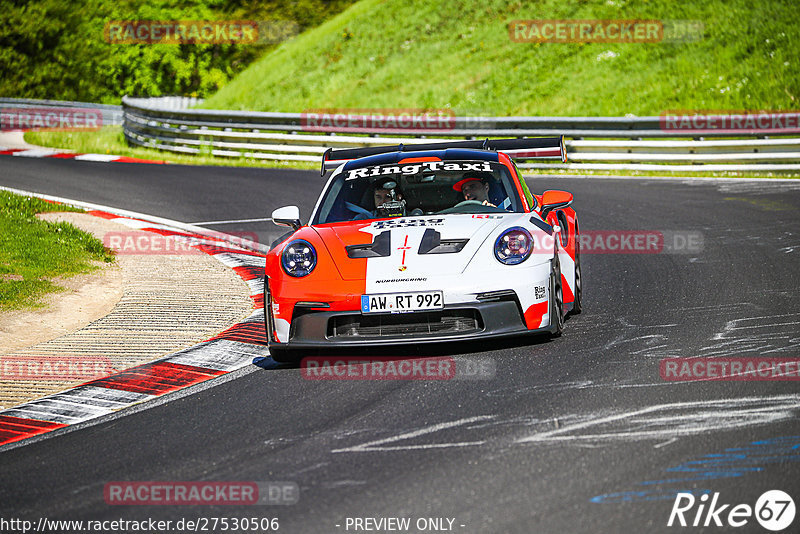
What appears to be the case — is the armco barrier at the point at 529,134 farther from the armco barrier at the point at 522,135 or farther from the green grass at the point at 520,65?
the green grass at the point at 520,65

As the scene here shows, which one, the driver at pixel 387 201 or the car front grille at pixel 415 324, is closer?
the car front grille at pixel 415 324

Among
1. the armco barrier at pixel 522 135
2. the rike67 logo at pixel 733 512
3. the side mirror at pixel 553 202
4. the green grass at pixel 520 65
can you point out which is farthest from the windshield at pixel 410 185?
the green grass at pixel 520 65

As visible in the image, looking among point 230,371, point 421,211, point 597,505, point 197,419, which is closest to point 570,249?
point 421,211

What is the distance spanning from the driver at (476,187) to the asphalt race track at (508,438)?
116 cm

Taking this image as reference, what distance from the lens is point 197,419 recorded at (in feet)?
18.6

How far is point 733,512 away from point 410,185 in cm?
487

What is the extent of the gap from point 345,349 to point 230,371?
78cm

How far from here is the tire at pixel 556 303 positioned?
6684mm

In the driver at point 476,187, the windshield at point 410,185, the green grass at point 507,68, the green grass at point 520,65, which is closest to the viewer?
the windshield at point 410,185

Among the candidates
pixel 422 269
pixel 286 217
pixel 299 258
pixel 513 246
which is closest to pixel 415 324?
pixel 422 269

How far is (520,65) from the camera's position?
31266 mm

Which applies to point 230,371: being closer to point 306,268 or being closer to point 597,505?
point 306,268

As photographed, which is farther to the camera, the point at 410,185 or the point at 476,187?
the point at 410,185

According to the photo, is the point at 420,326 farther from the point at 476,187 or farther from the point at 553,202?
the point at 476,187
